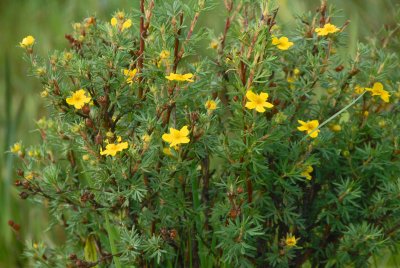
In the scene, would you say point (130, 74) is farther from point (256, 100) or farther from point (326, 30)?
point (326, 30)

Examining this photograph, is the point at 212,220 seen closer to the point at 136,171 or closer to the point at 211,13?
the point at 136,171

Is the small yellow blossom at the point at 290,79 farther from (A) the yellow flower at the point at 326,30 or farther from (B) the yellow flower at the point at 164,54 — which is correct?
(B) the yellow flower at the point at 164,54

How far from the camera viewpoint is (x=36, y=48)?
14.4 feet

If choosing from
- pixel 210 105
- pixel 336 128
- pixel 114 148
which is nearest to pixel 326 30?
pixel 336 128

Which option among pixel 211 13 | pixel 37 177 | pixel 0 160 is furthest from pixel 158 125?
pixel 211 13

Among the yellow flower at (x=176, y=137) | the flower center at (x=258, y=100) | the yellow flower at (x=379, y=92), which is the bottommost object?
the yellow flower at (x=379, y=92)

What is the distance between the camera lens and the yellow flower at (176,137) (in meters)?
1.71

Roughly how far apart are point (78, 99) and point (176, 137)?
286 mm

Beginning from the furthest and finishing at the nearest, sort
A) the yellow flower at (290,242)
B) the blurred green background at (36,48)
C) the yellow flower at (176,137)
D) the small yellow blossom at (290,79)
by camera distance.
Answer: the blurred green background at (36,48) → the small yellow blossom at (290,79) → the yellow flower at (290,242) → the yellow flower at (176,137)

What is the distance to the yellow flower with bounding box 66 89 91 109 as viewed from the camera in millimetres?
1776

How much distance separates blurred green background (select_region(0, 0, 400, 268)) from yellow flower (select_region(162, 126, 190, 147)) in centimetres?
47

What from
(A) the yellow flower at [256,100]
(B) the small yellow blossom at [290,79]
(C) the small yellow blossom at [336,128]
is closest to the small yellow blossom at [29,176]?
(A) the yellow flower at [256,100]

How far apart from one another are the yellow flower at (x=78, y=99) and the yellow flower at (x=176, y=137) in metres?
0.23

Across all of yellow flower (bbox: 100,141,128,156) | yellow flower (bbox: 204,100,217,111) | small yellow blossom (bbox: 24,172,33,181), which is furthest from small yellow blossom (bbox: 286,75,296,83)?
small yellow blossom (bbox: 24,172,33,181)
